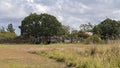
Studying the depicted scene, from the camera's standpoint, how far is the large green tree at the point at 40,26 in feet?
291

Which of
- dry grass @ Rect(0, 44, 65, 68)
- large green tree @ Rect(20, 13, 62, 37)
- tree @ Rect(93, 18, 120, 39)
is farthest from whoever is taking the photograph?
tree @ Rect(93, 18, 120, 39)

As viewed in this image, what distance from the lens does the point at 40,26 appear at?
89688 millimetres

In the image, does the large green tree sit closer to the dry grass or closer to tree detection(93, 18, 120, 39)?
tree detection(93, 18, 120, 39)

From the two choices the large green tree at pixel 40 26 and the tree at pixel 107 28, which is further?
the tree at pixel 107 28

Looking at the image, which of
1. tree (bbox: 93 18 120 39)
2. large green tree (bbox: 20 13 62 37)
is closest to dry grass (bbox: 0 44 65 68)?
large green tree (bbox: 20 13 62 37)

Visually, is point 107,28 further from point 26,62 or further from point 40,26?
point 26,62

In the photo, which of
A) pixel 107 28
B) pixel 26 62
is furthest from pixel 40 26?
pixel 26 62

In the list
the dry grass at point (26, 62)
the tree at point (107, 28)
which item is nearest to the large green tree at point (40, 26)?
the tree at point (107, 28)

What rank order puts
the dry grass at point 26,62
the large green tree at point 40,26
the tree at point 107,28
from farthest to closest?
1. the tree at point 107,28
2. the large green tree at point 40,26
3. the dry grass at point 26,62

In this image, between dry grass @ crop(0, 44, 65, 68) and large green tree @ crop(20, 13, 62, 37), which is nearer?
dry grass @ crop(0, 44, 65, 68)

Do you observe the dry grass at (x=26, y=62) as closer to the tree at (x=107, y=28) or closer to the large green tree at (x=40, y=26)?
the large green tree at (x=40, y=26)

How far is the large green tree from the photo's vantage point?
8862 centimetres

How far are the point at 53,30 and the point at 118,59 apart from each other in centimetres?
7530

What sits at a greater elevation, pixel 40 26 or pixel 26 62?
pixel 40 26
